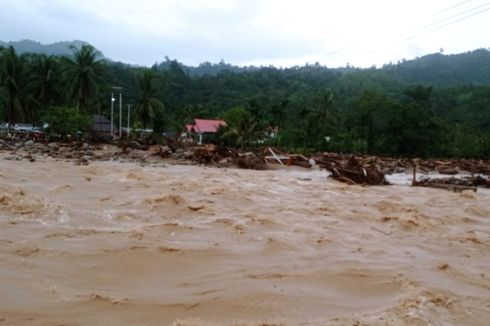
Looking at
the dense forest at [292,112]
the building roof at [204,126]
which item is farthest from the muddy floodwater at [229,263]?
the building roof at [204,126]

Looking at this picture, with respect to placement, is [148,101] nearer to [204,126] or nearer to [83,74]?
[83,74]

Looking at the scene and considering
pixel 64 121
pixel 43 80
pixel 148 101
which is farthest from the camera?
pixel 43 80

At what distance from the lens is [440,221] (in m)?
9.47

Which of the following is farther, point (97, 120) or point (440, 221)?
point (97, 120)

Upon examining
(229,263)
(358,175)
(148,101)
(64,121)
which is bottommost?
(358,175)

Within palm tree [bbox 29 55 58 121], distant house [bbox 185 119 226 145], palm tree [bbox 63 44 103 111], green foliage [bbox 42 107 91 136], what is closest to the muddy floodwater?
green foliage [bbox 42 107 91 136]

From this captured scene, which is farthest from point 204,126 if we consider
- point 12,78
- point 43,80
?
point 12,78

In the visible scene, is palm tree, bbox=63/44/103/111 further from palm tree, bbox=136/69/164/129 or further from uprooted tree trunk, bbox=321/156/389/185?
uprooted tree trunk, bbox=321/156/389/185

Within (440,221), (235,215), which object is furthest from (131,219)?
(440,221)

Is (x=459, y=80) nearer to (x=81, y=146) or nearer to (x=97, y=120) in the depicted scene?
(x=97, y=120)

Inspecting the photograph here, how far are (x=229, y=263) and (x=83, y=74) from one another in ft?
142

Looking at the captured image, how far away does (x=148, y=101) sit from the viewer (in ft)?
153

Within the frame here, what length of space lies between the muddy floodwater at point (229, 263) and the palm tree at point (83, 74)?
3693 centimetres

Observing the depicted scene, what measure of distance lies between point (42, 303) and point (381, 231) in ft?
18.7
